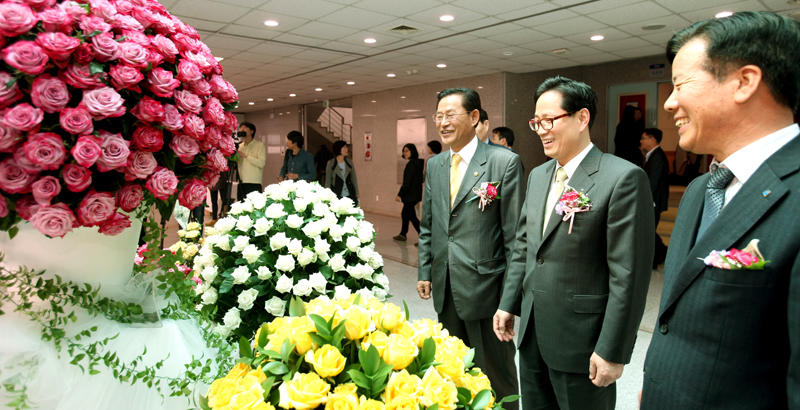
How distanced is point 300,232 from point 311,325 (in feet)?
2.34

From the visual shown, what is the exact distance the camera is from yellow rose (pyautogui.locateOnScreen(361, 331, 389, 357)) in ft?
2.63

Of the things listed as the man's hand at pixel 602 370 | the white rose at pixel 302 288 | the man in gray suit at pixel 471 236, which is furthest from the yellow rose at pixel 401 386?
the man in gray suit at pixel 471 236

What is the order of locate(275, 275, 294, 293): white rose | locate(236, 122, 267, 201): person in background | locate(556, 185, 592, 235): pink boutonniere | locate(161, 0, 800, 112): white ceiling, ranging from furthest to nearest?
1. locate(236, 122, 267, 201): person in background
2. locate(161, 0, 800, 112): white ceiling
3. locate(556, 185, 592, 235): pink boutonniere
4. locate(275, 275, 294, 293): white rose

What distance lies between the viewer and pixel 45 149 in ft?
2.61

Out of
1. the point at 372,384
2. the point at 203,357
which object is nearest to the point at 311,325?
the point at 372,384

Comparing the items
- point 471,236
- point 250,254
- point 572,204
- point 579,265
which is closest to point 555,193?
point 572,204

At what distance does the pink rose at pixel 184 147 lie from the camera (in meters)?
0.98

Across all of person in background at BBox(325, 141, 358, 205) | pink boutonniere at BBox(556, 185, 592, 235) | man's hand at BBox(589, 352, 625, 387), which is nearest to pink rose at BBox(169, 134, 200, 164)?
pink boutonniere at BBox(556, 185, 592, 235)

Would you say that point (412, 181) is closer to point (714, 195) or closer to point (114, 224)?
point (714, 195)

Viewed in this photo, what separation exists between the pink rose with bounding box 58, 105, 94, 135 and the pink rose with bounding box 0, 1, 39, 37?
0.44 feet

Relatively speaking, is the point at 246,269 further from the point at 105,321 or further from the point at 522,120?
the point at 522,120

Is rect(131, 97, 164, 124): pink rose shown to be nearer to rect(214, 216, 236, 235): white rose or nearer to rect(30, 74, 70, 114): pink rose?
rect(30, 74, 70, 114): pink rose

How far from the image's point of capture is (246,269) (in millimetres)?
1439

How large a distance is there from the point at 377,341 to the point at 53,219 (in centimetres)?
60
